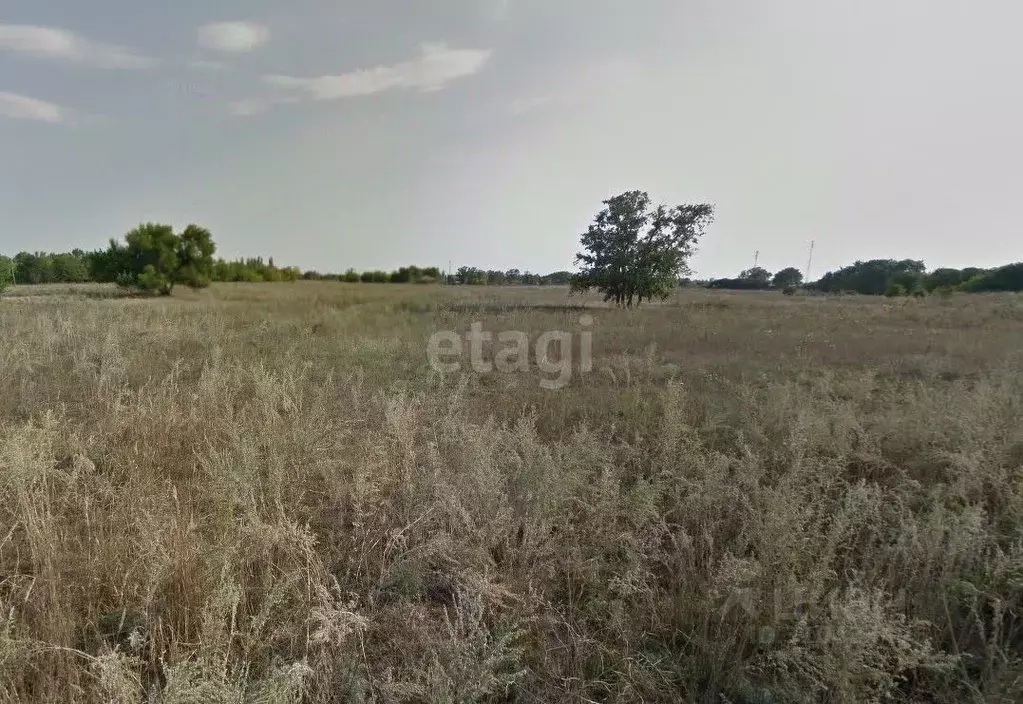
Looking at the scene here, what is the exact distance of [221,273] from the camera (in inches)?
1804

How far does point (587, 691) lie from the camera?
174cm

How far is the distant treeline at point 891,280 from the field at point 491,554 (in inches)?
1864

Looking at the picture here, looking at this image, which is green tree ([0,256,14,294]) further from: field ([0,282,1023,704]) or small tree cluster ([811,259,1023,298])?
small tree cluster ([811,259,1023,298])

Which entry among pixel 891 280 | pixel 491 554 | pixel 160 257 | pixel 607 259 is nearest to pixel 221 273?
pixel 160 257

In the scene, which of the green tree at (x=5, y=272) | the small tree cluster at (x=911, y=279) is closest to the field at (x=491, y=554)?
the green tree at (x=5, y=272)

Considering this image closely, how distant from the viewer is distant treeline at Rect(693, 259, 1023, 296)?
135 ft

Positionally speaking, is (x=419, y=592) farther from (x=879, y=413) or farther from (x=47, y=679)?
(x=879, y=413)

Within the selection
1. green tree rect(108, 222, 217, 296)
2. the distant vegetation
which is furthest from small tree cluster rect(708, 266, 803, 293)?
green tree rect(108, 222, 217, 296)

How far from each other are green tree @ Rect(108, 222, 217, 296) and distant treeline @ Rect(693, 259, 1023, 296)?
188 ft

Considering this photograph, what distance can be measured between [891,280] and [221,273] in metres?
76.3

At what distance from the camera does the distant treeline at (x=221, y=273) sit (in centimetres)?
3075

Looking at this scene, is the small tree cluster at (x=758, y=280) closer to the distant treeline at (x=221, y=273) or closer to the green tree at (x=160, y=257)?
the distant treeline at (x=221, y=273)

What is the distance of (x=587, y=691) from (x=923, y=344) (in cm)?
1308

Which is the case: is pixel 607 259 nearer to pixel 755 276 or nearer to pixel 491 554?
pixel 491 554
